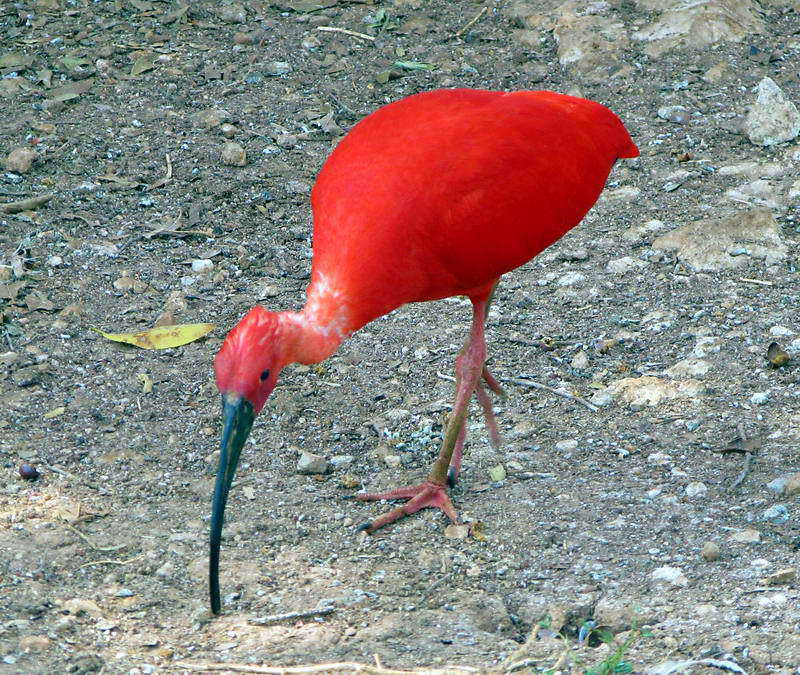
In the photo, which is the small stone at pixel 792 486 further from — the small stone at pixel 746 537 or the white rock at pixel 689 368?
the white rock at pixel 689 368

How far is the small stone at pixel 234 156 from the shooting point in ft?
20.1

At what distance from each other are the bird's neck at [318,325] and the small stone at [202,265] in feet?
6.20

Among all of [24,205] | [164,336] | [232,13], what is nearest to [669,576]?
[164,336]

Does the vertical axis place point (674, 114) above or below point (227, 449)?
below

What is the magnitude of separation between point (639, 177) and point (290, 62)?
2366 mm

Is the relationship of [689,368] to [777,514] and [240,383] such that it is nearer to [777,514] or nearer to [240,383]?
[777,514]

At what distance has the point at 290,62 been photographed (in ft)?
22.9

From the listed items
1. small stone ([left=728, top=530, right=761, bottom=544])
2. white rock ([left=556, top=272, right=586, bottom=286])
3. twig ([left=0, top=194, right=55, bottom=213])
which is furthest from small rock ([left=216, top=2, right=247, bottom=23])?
small stone ([left=728, top=530, right=761, bottom=544])

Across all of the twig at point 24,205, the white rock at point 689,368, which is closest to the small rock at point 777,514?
the white rock at point 689,368

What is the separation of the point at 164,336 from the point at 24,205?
4.35 feet

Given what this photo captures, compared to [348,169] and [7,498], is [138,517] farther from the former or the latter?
[348,169]

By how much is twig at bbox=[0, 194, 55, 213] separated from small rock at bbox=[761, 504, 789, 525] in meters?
3.92

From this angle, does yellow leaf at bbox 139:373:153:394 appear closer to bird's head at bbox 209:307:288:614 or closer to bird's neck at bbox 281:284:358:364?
bird's neck at bbox 281:284:358:364

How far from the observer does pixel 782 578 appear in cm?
349
